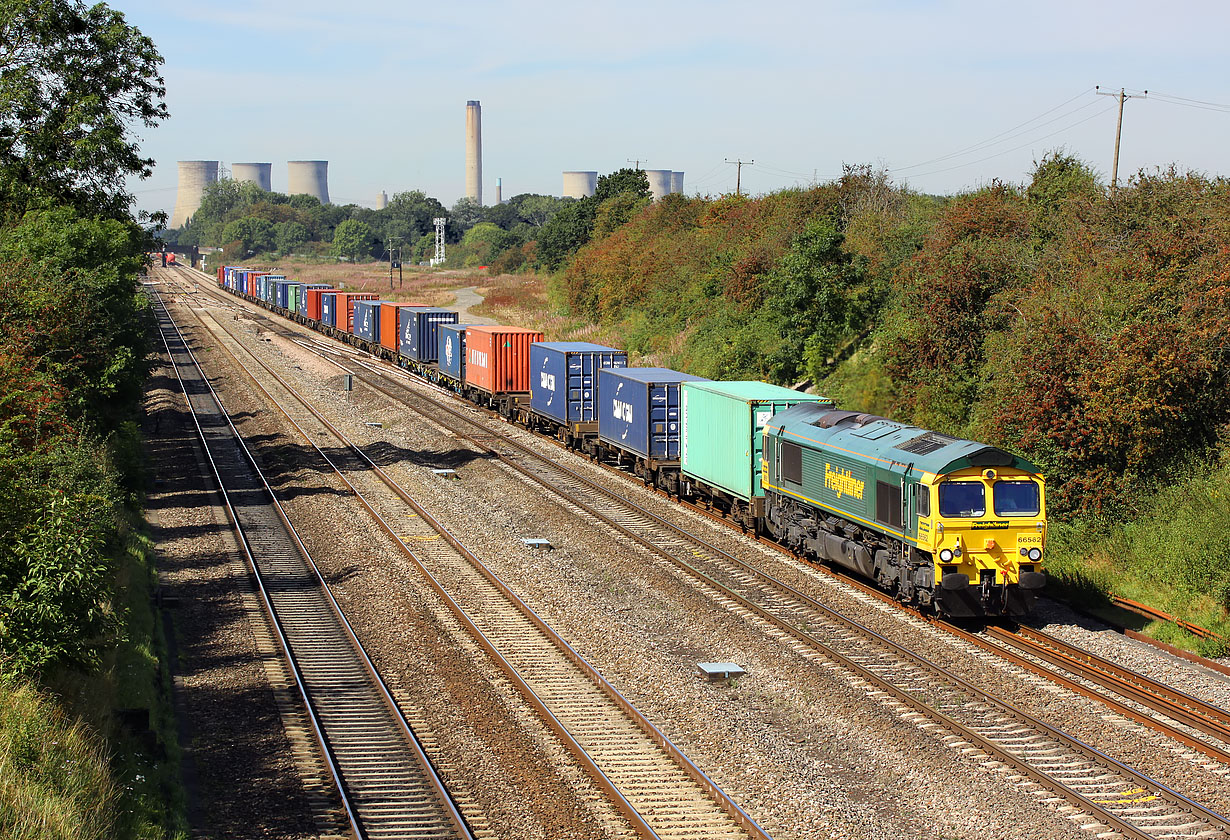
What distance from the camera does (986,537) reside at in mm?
18438

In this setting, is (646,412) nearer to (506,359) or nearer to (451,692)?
(506,359)

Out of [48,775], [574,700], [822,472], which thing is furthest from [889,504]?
[48,775]

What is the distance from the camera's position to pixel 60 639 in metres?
13.1

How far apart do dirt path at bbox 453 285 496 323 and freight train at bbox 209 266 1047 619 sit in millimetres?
42811

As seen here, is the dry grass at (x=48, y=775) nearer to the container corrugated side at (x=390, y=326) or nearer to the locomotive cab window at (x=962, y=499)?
the locomotive cab window at (x=962, y=499)

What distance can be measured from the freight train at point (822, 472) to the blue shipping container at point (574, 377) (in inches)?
1.8

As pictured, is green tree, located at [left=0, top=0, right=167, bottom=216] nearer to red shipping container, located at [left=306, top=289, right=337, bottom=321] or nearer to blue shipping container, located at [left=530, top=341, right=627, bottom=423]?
blue shipping container, located at [left=530, top=341, right=627, bottom=423]

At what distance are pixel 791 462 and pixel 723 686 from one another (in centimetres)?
790

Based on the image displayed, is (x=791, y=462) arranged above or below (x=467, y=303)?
below

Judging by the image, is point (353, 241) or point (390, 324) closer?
point (390, 324)

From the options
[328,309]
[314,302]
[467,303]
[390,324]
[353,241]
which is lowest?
[390,324]

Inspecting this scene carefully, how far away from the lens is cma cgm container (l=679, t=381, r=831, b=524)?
24.9 meters

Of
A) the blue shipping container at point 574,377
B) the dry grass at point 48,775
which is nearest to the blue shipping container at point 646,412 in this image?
the blue shipping container at point 574,377

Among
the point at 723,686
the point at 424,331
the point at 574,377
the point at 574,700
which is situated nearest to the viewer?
the point at 574,700
